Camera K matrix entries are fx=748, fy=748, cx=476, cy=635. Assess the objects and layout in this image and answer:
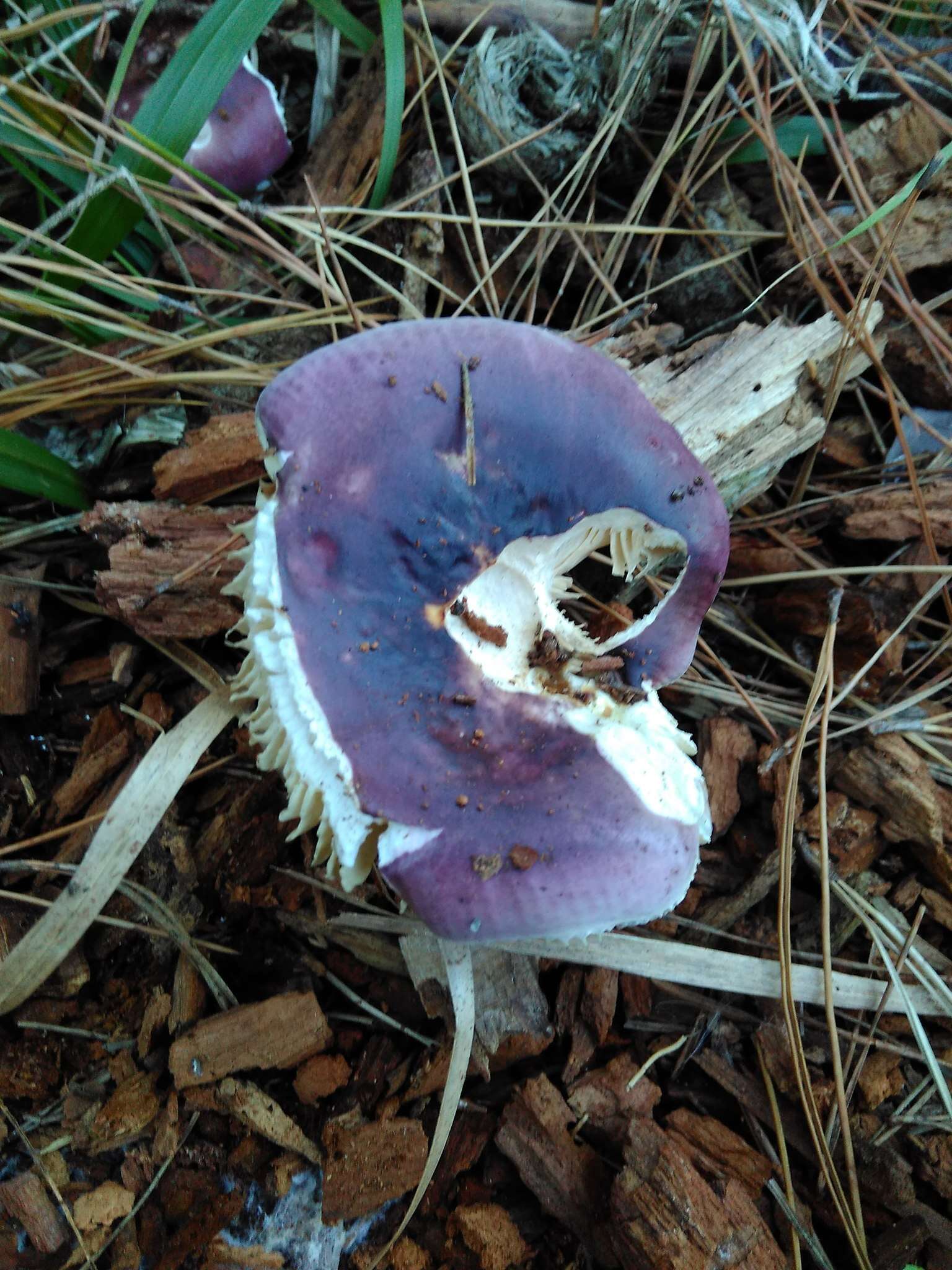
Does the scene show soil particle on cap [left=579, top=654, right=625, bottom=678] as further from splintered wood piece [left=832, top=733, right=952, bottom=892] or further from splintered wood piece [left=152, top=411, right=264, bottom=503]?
splintered wood piece [left=152, top=411, right=264, bottom=503]

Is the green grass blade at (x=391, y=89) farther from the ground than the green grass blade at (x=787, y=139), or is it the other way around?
the green grass blade at (x=391, y=89)

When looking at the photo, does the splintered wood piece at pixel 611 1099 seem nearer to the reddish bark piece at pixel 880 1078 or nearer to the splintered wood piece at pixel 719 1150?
the splintered wood piece at pixel 719 1150

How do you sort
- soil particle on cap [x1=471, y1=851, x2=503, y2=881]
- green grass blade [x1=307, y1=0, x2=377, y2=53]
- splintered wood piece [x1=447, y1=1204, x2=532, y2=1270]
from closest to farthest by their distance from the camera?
soil particle on cap [x1=471, y1=851, x2=503, y2=881] < splintered wood piece [x1=447, y1=1204, x2=532, y2=1270] < green grass blade [x1=307, y1=0, x2=377, y2=53]

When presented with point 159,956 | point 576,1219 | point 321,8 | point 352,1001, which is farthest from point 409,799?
point 321,8

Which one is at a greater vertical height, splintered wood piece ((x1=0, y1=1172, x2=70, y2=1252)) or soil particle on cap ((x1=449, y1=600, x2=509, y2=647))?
soil particle on cap ((x1=449, y1=600, x2=509, y2=647))

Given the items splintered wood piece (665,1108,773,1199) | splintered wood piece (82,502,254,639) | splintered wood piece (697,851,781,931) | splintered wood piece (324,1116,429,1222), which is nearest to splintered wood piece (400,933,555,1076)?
splintered wood piece (324,1116,429,1222)

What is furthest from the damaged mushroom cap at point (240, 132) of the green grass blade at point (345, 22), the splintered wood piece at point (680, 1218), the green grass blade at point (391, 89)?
the splintered wood piece at point (680, 1218)

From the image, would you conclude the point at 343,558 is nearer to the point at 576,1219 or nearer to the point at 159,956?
the point at 159,956
